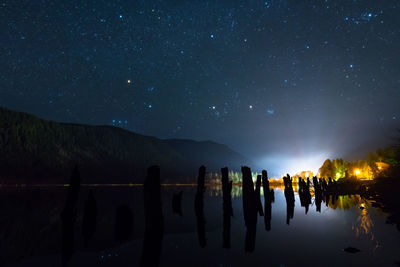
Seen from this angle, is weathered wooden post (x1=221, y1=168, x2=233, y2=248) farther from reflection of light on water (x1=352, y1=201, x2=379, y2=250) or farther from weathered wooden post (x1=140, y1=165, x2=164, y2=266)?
reflection of light on water (x1=352, y1=201, x2=379, y2=250)

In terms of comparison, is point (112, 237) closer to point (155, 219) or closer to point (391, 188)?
point (155, 219)

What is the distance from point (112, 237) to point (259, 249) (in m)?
8.42

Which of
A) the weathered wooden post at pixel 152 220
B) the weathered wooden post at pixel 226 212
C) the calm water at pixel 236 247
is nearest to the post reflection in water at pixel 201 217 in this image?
the calm water at pixel 236 247

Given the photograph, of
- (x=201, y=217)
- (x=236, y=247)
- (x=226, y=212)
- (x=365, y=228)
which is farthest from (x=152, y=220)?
(x=201, y=217)

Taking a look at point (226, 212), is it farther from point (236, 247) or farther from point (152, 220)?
point (152, 220)

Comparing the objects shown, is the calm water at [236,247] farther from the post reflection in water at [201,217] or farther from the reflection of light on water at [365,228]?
the post reflection in water at [201,217]

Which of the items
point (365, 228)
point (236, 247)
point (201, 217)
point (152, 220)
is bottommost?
point (201, 217)

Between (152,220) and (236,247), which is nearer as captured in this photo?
(152,220)

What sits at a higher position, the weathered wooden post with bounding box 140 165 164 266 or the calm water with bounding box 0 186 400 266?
the weathered wooden post with bounding box 140 165 164 266

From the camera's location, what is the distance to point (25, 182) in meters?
137

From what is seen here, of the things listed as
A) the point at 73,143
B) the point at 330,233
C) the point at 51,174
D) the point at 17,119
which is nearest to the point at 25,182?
the point at 51,174

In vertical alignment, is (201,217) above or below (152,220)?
below

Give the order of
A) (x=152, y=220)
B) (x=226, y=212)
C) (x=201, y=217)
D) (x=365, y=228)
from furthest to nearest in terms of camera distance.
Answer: (x=201, y=217)
(x=226, y=212)
(x=365, y=228)
(x=152, y=220)

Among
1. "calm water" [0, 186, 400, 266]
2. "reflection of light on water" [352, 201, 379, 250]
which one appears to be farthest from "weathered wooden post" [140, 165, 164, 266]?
"reflection of light on water" [352, 201, 379, 250]
